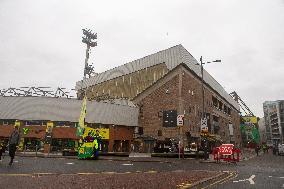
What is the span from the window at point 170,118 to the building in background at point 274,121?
10624 cm

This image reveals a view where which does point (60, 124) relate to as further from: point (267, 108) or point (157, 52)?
point (267, 108)

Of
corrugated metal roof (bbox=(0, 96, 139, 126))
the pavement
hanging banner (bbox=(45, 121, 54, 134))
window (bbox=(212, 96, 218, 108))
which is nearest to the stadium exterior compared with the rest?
corrugated metal roof (bbox=(0, 96, 139, 126))

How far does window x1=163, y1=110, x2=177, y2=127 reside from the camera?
1625 inches

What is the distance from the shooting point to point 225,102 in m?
66.2

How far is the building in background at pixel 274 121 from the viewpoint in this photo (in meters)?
131

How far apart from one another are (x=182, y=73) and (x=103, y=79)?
80.9ft

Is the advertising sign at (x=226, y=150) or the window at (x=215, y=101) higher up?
the window at (x=215, y=101)

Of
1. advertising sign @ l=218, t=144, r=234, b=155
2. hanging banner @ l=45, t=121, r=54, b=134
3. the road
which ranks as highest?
hanging banner @ l=45, t=121, r=54, b=134

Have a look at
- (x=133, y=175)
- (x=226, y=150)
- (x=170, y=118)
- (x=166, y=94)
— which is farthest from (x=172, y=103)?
(x=133, y=175)

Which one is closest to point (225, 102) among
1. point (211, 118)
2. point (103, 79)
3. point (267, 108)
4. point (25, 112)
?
point (211, 118)

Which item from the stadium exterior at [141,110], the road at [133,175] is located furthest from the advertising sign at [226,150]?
the stadium exterior at [141,110]

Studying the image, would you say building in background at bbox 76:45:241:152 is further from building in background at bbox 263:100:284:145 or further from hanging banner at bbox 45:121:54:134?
building in background at bbox 263:100:284:145

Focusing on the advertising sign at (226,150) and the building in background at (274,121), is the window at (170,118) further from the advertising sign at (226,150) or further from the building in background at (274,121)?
the building in background at (274,121)

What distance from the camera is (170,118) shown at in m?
41.7
